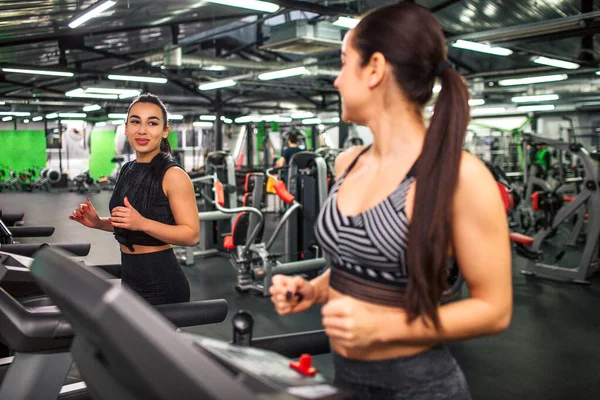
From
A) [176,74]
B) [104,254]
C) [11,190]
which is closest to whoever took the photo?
[104,254]

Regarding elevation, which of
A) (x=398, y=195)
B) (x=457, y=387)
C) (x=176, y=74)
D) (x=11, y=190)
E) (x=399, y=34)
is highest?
(x=176, y=74)

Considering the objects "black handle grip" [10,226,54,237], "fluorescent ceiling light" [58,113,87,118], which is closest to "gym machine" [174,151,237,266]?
"black handle grip" [10,226,54,237]

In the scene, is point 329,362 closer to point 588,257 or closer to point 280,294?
point 280,294

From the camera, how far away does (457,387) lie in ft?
3.13

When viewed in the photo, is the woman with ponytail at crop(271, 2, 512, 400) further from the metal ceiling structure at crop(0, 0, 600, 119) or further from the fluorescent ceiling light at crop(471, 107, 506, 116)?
the fluorescent ceiling light at crop(471, 107, 506, 116)

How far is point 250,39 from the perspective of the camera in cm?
1204

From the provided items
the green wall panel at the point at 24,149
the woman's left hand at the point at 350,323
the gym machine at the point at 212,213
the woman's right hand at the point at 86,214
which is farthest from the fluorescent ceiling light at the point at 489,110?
the woman's left hand at the point at 350,323

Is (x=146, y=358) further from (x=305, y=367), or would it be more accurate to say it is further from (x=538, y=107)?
(x=538, y=107)

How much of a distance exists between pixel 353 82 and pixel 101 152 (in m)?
22.4

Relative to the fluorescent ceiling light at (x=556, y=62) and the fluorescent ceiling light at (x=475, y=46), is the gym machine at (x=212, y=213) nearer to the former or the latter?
the fluorescent ceiling light at (x=475, y=46)

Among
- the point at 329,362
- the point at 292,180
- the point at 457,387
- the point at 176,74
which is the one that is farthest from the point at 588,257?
the point at 176,74

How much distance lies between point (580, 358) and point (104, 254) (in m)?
5.81

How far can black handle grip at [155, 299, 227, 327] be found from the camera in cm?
167

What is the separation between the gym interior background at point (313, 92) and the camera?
4.15 metres
